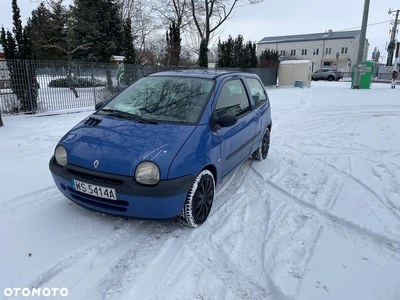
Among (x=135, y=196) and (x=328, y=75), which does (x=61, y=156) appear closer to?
(x=135, y=196)

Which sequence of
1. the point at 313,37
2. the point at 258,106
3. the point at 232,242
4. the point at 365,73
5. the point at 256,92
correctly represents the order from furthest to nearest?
the point at 313,37, the point at 365,73, the point at 256,92, the point at 258,106, the point at 232,242

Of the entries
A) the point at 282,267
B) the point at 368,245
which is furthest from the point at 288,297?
the point at 368,245

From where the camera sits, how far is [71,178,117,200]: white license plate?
2690 mm

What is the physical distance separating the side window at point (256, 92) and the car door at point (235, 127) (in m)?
0.41

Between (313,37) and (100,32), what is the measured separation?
63723 mm

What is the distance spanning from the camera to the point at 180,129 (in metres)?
3.04

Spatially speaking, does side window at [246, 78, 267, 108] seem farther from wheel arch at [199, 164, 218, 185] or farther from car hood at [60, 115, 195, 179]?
car hood at [60, 115, 195, 179]

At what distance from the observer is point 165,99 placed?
3629 millimetres

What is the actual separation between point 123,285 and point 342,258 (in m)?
1.98

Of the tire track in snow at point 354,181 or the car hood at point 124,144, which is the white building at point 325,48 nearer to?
the tire track in snow at point 354,181

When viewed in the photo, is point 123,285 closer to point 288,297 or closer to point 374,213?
point 288,297

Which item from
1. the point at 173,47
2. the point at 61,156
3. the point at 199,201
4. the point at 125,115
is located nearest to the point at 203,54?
the point at 173,47

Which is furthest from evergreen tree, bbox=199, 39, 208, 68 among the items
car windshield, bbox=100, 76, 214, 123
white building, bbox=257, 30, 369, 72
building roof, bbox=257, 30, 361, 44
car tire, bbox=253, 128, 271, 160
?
building roof, bbox=257, 30, 361, 44

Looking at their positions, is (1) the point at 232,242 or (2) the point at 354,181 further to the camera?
(2) the point at 354,181
